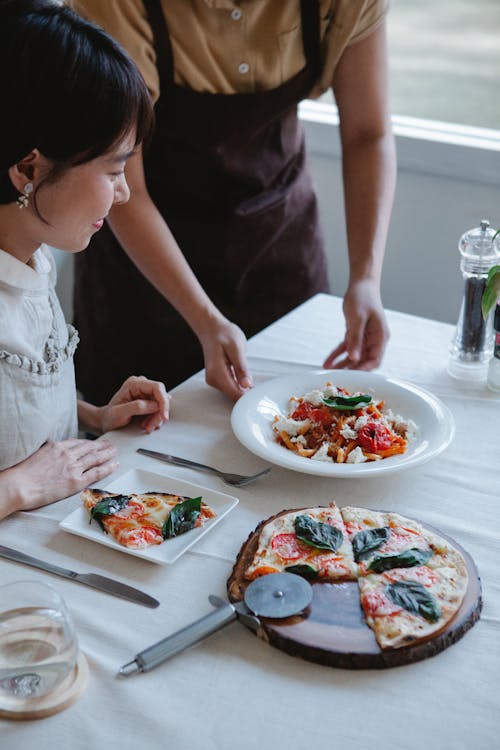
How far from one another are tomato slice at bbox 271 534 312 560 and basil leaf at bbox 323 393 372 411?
356mm

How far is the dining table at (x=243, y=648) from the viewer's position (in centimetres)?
83

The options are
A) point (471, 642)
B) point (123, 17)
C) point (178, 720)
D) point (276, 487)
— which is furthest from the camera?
point (123, 17)

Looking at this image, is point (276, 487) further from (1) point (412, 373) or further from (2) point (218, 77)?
(2) point (218, 77)

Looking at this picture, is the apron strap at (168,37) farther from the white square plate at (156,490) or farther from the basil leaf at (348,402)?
the white square plate at (156,490)

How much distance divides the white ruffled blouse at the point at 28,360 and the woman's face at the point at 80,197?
0.08 meters

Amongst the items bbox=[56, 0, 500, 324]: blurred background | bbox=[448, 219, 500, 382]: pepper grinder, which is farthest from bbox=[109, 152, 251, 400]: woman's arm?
bbox=[56, 0, 500, 324]: blurred background

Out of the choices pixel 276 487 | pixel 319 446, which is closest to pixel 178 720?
pixel 276 487

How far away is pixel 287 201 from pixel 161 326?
17.4 inches

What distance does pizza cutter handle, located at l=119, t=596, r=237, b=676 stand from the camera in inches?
35.6

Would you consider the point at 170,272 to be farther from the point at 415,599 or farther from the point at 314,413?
the point at 415,599

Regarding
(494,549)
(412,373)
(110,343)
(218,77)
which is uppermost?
(218,77)

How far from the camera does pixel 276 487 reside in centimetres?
128

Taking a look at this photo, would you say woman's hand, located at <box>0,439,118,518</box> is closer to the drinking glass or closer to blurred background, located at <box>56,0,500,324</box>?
the drinking glass

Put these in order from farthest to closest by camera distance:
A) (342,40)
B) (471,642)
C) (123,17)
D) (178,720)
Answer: (342,40)
(123,17)
(471,642)
(178,720)
